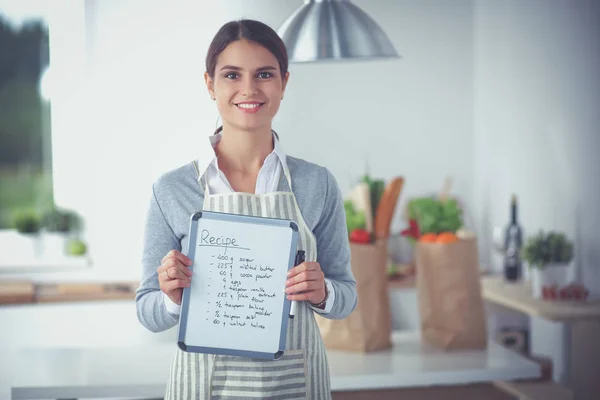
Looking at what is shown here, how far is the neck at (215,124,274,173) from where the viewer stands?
1.23 meters

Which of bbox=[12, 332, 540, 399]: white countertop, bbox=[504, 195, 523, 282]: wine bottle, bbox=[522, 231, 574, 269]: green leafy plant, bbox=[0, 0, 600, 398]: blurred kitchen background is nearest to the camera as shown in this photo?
bbox=[12, 332, 540, 399]: white countertop

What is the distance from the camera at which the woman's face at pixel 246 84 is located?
1189mm

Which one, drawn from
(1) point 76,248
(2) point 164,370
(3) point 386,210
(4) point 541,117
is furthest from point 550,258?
(1) point 76,248

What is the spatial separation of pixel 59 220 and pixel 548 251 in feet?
6.38

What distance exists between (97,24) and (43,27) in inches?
42.8

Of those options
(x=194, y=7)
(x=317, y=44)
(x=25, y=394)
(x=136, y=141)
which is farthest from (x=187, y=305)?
(x=136, y=141)

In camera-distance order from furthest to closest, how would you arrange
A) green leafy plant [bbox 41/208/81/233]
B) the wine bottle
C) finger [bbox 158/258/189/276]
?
green leafy plant [bbox 41/208/81/233] < the wine bottle < finger [bbox 158/258/189/276]

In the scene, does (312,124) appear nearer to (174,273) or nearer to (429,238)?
(429,238)

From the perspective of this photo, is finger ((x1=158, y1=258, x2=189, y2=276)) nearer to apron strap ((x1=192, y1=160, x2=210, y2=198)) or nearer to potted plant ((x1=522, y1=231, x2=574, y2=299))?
apron strap ((x1=192, y1=160, x2=210, y2=198))

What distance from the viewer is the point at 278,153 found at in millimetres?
1242

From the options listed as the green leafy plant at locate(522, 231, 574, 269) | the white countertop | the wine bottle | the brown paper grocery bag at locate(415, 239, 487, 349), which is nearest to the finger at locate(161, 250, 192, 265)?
the white countertop

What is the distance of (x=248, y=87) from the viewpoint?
3.88ft

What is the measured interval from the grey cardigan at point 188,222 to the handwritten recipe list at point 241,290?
0.18 ft

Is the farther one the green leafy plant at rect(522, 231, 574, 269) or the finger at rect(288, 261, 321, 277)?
the green leafy plant at rect(522, 231, 574, 269)
